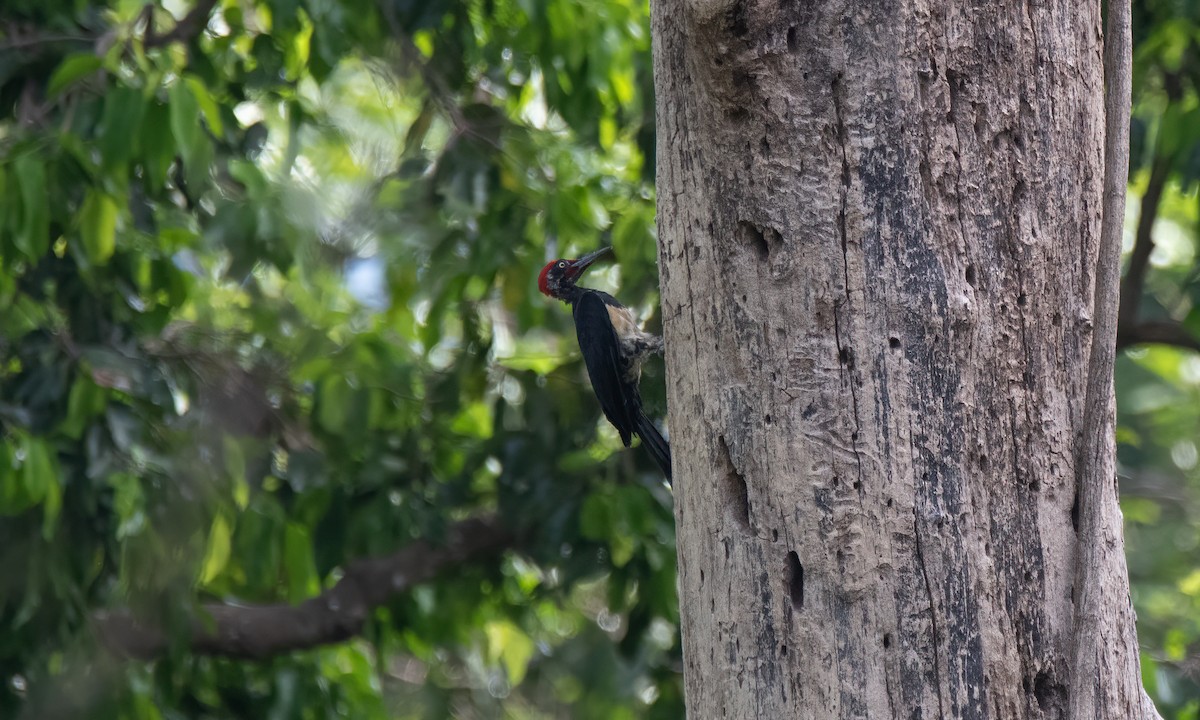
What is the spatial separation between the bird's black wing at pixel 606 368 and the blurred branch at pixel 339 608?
964 millimetres

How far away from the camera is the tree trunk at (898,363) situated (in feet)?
5.93

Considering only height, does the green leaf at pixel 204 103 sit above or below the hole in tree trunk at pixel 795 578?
below

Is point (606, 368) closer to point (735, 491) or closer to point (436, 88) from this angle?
point (436, 88)

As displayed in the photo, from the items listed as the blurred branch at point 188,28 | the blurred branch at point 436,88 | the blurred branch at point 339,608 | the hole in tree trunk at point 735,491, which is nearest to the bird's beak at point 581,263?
the blurred branch at point 436,88

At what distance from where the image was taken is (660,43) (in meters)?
2.10

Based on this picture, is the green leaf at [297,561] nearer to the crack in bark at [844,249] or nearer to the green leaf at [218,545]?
the green leaf at [218,545]

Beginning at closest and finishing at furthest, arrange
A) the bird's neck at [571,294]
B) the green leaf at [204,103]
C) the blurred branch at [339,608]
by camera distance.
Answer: the green leaf at [204,103]
the bird's neck at [571,294]
the blurred branch at [339,608]

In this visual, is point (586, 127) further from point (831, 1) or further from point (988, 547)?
point (988, 547)

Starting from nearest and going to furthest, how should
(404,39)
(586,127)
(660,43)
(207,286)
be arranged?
(660,43) → (404,39) → (586,127) → (207,286)

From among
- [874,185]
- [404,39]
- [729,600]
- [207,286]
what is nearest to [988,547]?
[729,600]

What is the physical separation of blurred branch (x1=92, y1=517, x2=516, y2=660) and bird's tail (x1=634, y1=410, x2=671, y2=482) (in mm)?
1141

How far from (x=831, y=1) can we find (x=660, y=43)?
12.6 inches

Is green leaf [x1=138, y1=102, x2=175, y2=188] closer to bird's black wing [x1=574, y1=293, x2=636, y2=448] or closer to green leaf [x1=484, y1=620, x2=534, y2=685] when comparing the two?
bird's black wing [x1=574, y1=293, x2=636, y2=448]

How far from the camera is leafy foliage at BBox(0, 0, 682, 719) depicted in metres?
3.57
